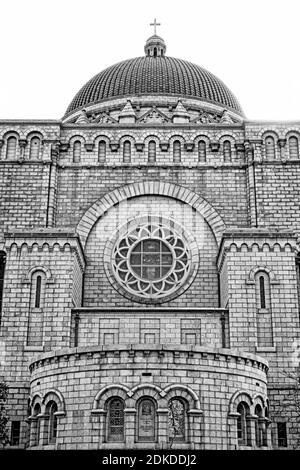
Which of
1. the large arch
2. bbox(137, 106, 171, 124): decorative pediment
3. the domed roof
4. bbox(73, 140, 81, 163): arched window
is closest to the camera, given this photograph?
the large arch

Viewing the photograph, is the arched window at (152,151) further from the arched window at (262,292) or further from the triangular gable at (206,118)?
the triangular gable at (206,118)

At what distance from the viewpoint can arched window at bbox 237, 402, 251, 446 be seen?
23.5 meters

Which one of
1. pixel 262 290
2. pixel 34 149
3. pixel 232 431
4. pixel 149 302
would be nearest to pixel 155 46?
pixel 34 149

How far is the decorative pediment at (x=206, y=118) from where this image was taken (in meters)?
45.2

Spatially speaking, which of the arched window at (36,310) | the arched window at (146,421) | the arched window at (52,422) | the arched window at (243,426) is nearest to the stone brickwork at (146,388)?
the arched window at (146,421)

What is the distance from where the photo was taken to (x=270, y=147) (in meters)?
34.0

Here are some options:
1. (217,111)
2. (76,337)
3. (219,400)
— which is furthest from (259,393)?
(217,111)

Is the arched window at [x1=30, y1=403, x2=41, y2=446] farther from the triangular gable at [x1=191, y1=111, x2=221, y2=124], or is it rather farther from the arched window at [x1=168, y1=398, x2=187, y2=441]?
the triangular gable at [x1=191, y1=111, x2=221, y2=124]

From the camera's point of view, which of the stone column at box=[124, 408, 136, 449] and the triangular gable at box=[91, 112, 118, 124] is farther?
the triangular gable at box=[91, 112, 118, 124]

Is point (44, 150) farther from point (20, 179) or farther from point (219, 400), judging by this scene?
point (219, 400)

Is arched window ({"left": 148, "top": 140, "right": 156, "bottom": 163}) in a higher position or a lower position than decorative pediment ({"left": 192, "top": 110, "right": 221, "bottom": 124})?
lower

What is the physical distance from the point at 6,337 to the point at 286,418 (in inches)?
444

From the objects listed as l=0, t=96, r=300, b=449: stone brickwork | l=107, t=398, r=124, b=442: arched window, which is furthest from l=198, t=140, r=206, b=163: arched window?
l=107, t=398, r=124, b=442: arched window

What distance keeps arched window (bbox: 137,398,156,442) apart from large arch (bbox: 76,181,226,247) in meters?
11.0
